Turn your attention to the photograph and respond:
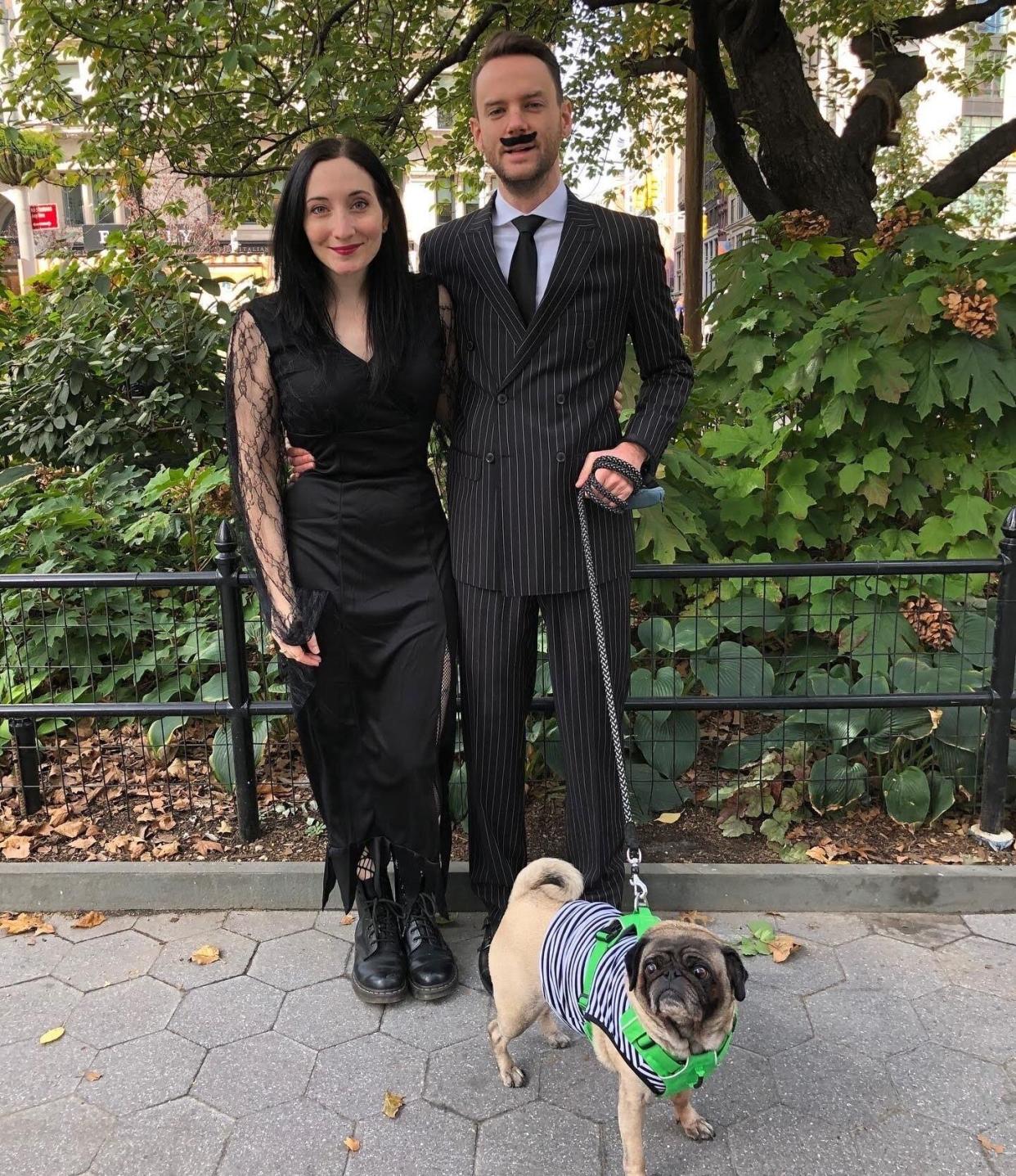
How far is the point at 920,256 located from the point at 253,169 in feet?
14.6

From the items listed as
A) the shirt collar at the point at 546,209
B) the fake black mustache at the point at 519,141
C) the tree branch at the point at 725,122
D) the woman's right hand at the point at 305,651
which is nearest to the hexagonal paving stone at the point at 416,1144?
the woman's right hand at the point at 305,651

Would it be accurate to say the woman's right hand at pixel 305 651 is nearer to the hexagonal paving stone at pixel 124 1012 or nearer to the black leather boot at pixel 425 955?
the black leather boot at pixel 425 955

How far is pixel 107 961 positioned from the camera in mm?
2865

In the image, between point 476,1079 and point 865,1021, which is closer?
point 476,1079

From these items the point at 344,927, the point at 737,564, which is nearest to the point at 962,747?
the point at 737,564

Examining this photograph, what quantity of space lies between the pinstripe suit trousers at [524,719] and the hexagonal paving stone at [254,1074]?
0.66 metres

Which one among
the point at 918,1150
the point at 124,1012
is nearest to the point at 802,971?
the point at 918,1150

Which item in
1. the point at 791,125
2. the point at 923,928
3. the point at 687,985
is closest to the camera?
the point at 687,985

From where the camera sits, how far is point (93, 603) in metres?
3.78

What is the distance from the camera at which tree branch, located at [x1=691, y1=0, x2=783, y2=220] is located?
726cm

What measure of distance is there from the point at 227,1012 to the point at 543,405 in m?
1.89

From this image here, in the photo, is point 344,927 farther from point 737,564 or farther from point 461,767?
point 737,564

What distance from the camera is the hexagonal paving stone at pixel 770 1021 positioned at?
244 cm

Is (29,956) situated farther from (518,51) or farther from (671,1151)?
(518,51)
